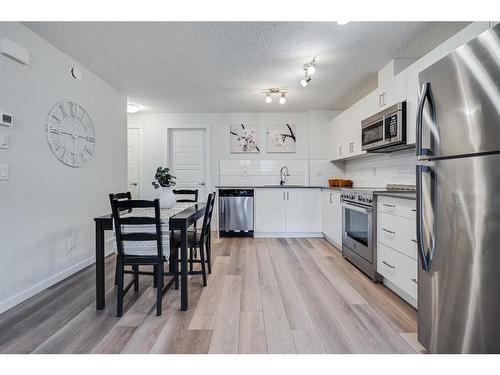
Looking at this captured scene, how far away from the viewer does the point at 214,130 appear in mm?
5664

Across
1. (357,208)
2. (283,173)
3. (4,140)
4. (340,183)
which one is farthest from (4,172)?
(340,183)

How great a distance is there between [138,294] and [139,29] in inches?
93.7

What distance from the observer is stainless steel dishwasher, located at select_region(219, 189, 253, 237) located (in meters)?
5.00

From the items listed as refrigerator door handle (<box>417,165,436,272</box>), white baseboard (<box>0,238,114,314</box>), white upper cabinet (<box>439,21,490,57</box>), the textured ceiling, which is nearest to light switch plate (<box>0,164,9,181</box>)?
white baseboard (<box>0,238,114,314</box>)

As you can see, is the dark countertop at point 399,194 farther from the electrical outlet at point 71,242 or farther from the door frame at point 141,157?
the door frame at point 141,157

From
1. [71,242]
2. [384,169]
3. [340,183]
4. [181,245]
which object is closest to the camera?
[181,245]

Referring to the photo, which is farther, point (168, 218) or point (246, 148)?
point (246, 148)

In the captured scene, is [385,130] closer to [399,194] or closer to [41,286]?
[399,194]

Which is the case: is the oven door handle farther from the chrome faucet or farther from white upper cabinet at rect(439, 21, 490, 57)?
the chrome faucet

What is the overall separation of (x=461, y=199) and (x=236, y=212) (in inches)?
154

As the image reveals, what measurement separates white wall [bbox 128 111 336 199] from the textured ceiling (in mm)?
1268
